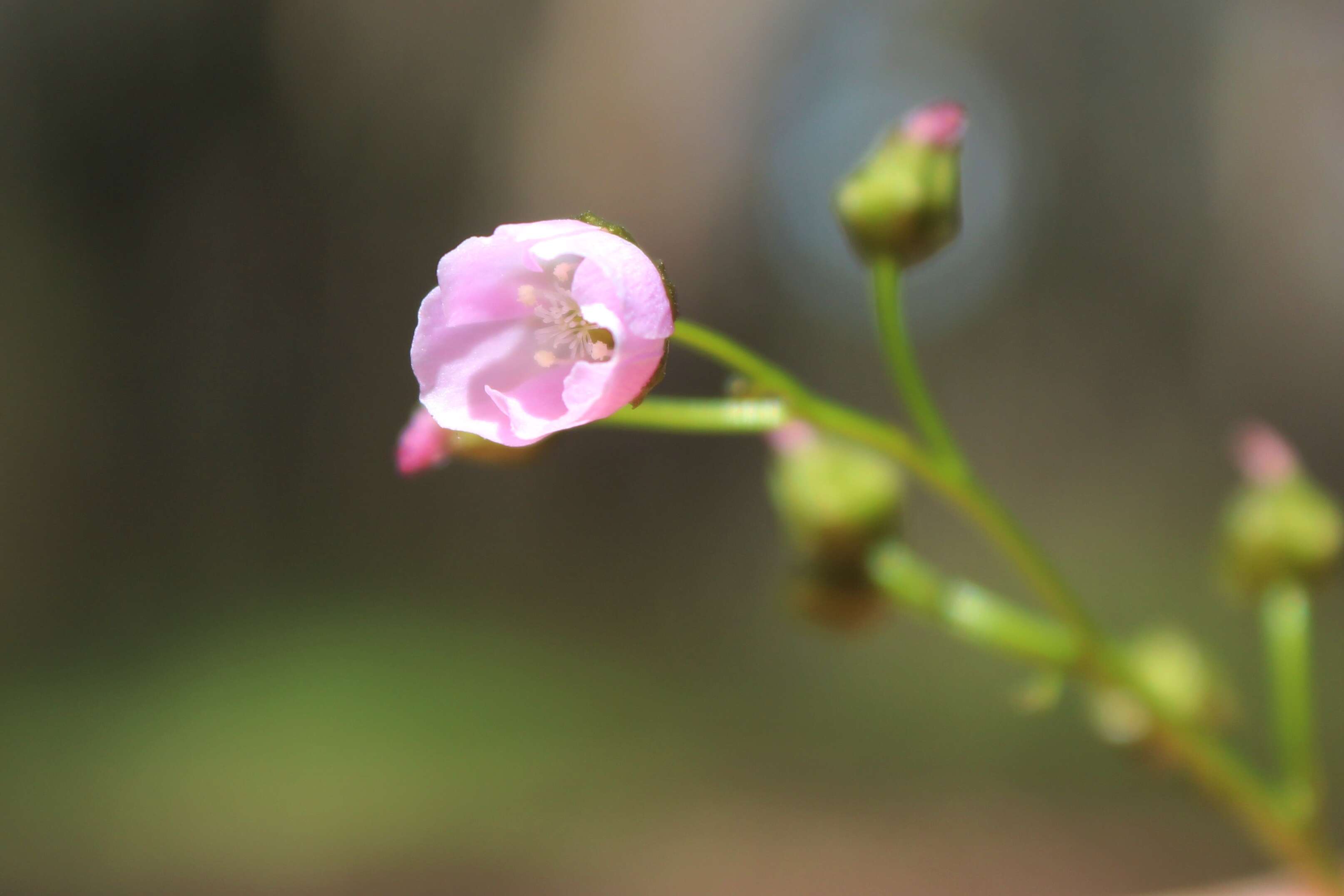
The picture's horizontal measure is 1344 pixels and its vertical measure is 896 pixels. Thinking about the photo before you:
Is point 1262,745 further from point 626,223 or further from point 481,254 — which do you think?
point 481,254

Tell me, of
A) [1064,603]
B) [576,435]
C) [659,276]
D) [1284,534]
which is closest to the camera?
[659,276]

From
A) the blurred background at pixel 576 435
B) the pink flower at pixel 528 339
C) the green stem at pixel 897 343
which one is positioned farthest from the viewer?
the blurred background at pixel 576 435

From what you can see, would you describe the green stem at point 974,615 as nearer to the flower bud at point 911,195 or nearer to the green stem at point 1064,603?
the green stem at point 1064,603

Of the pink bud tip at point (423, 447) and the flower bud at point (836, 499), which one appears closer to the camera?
the pink bud tip at point (423, 447)

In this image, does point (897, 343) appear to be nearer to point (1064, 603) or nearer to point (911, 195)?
point (911, 195)

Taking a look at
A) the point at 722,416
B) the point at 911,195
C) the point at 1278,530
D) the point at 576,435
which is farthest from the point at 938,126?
the point at 576,435

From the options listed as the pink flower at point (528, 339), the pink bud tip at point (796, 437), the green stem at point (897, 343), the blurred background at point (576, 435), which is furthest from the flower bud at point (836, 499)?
the blurred background at point (576, 435)

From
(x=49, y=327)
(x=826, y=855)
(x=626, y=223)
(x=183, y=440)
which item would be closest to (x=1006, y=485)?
(x=626, y=223)

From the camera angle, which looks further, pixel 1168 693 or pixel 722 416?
pixel 1168 693
